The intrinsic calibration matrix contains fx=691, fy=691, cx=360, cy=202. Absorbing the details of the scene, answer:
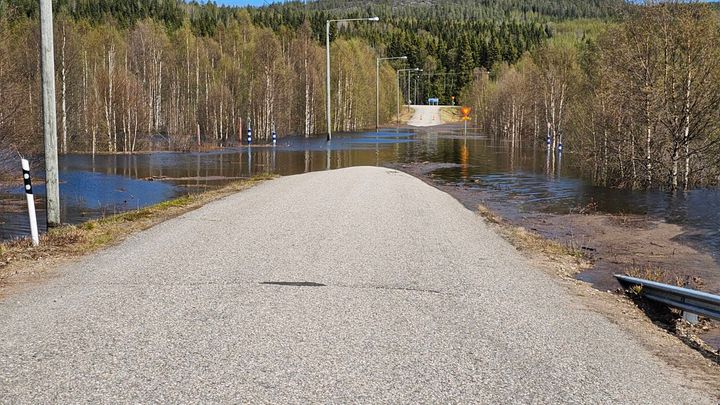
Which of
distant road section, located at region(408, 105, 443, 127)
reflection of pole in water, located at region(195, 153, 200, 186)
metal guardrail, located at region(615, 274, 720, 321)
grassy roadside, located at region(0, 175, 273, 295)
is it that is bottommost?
metal guardrail, located at region(615, 274, 720, 321)

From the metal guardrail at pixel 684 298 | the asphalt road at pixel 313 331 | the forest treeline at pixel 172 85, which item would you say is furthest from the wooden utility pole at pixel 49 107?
the forest treeline at pixel 172 85

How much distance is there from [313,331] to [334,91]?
81309 mm

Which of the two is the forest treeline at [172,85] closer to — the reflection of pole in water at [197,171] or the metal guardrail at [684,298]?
the reflection of pole in water at [197,171]

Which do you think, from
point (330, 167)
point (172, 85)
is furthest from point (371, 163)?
point (172, 85)

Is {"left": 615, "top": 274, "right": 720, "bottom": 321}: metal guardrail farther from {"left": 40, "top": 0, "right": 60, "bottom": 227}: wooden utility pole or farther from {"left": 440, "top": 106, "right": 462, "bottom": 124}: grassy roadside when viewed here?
{"left": 440, "top": 106, "right": 462, "bottom": 124}: grassy roadside

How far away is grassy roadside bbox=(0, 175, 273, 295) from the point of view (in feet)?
31.3

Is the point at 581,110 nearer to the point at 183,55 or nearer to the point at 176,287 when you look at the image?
the point at 176,287

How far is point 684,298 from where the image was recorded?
8.20m

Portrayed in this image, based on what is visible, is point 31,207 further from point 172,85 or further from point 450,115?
point 450,115

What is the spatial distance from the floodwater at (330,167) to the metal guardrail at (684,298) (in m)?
5.89

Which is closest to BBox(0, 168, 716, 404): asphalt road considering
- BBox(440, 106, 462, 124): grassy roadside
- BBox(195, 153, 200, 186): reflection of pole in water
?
BBox(195, 153, 200, 186): reflection of pole in water

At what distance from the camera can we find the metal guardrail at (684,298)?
7.69 metres

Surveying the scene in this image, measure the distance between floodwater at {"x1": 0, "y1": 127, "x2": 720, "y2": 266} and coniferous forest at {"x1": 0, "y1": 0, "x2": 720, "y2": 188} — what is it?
2160 mm

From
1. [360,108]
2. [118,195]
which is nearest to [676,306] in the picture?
[118,195]
